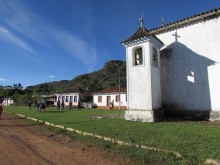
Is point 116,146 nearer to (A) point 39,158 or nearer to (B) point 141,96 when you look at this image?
(A) point 39,158

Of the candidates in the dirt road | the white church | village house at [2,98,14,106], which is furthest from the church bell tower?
village house at [2,98,14,106]

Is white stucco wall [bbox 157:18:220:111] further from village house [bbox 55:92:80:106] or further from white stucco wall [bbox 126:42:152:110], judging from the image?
village house [bbox 55:92:80:106]

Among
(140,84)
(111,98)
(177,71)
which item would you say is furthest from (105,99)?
(140,84)

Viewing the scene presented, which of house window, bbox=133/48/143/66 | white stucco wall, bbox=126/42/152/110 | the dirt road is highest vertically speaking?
house window, bbox=133/48/143/66

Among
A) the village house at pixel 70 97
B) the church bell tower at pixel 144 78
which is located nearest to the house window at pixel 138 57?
the church bell tower at pixel 144 78

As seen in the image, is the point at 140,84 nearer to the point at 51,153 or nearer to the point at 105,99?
the point at 51,153

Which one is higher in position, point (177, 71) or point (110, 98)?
point (177, 71)

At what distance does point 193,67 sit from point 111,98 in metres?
29.2

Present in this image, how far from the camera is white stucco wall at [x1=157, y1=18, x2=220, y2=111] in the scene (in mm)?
13086

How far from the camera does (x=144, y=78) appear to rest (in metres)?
13.6

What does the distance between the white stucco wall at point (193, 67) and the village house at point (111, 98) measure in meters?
23.6

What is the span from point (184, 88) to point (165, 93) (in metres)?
1.46

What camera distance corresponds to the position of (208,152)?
6203 mm

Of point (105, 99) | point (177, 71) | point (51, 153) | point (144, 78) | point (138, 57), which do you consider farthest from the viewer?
point (105, 99)
